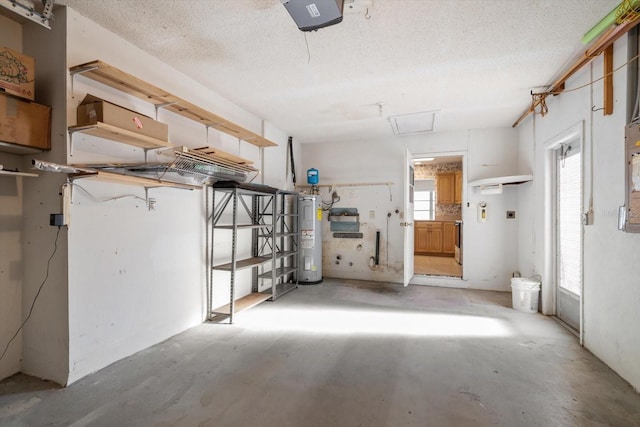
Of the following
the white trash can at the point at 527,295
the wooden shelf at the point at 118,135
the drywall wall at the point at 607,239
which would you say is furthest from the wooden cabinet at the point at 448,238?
the wooden shelf at the point at 118,135

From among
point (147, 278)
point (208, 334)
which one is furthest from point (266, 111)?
point (208, 334)

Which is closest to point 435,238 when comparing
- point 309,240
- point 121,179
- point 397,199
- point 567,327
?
point 397,199

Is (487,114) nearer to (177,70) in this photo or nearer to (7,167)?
(177,70)

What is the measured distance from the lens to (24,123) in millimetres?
1867

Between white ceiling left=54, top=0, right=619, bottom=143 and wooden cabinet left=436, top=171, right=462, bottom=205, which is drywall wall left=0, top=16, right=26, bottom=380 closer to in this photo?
white ceiling left=54, top=0, right=619, bottom=143

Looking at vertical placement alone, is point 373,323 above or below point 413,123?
below

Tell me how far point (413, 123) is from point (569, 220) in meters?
2.31

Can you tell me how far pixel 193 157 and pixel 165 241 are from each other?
0.86 metres

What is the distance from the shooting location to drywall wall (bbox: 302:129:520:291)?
4.57 metres

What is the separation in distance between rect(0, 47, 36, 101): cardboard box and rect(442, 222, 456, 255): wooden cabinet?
312 inches

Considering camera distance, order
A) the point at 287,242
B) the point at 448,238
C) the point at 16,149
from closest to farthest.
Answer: the point at 16,149 < the point at 287,242 < the point at 448,238

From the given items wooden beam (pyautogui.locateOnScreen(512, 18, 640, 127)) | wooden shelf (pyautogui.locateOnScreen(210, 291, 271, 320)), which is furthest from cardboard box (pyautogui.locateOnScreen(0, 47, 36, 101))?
wooden beam (pyautogui.locateOnScreen(512, 18, 640, 127))

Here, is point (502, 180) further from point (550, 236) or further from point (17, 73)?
point (17, 73)

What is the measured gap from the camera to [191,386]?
2.00 meters
